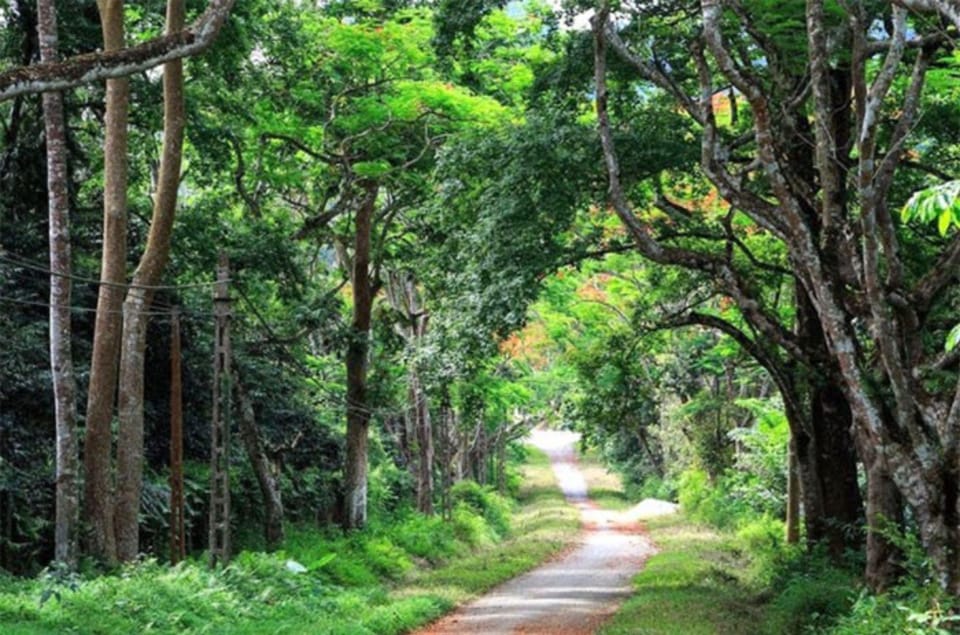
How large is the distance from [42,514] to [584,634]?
9.32 m

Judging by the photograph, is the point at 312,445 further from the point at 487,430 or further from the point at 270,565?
the point at 487,430

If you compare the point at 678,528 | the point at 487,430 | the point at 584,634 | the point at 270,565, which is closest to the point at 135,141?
the point at 270,565

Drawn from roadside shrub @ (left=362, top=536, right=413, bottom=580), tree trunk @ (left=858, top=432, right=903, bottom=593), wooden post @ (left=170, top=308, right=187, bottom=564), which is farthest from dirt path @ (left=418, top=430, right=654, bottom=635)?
wooden post @ (left=170, top=308, right=187, bottom=564)

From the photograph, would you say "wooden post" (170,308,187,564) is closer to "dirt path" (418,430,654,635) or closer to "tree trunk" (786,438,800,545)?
"dirt path" (418,430,654,635)

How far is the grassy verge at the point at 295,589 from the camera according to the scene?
12.2m

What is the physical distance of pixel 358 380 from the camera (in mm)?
27234

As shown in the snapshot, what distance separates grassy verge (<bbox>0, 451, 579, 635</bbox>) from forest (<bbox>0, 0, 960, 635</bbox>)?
8 centimetres

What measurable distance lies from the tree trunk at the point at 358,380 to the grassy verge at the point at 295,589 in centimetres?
84

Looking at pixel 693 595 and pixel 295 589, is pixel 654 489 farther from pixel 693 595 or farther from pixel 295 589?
pixel 295 589

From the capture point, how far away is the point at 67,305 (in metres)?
15.8

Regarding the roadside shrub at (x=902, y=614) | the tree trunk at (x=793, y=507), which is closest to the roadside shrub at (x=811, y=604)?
the roadside shrub at (x=902, y=614)

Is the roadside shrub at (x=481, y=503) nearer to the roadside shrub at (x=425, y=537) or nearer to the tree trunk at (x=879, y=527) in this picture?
the roadside shrub at (x=425, y=537)

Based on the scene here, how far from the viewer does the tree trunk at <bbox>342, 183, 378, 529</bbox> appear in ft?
86.1

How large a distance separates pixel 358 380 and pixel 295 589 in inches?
411
